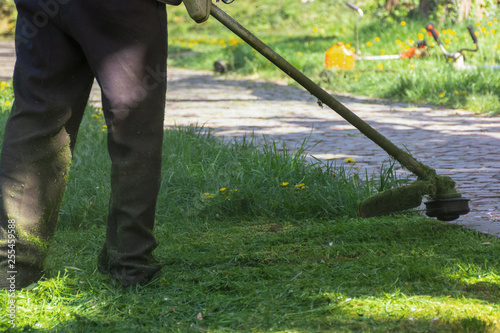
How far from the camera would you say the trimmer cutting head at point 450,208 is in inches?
115

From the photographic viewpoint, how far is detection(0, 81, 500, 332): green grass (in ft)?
7.00

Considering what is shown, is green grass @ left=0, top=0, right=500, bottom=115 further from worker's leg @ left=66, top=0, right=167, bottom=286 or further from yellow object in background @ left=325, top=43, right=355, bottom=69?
worker's leg @ left=66, top=0, right=167, bottom=286

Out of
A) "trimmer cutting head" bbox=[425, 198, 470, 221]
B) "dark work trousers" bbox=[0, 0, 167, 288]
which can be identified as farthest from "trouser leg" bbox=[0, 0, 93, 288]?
"trimmer cutting head" bbox=[425, 198, 470, 221]

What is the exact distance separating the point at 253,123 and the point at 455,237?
12.6 feet

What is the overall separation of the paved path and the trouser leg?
185 centimetres

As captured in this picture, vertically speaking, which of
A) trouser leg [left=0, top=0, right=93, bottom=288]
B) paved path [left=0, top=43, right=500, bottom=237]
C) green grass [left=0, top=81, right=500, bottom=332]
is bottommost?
green grass [left=0, top=81, right=500, bottom=332]

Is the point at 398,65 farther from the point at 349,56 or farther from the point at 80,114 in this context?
the point at 80,114

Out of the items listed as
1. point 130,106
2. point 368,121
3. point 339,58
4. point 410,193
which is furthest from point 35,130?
point 339,58

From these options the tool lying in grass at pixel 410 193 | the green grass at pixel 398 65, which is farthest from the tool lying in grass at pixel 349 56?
the tool lying in grass at pixel 410 193

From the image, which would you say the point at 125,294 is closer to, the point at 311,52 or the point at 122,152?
the point at 122,152

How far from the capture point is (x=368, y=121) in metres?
6.61

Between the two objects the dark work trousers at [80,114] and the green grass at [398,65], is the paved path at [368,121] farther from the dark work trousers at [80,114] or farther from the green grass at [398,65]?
the dark work trousers at [80,114]

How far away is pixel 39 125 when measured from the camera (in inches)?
90.6

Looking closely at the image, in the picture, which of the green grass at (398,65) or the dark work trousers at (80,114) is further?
the green grass at (398,65)
